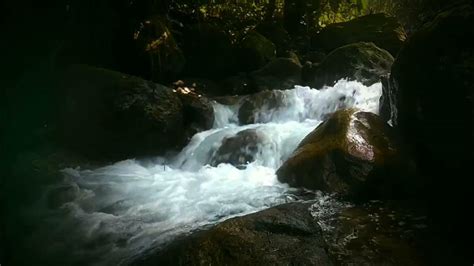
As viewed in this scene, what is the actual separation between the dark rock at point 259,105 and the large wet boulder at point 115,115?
189 cm

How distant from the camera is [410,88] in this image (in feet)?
17.4

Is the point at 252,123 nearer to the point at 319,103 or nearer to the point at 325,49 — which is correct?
the point at 319,103

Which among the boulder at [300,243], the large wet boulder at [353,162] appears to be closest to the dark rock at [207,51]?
the large wet boulder at [353,162]

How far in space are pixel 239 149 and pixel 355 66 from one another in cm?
483

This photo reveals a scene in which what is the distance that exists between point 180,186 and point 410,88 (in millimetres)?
3856

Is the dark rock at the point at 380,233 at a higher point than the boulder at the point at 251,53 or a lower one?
lower

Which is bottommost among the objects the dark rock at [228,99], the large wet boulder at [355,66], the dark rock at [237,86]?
the dark rock at [228,99]

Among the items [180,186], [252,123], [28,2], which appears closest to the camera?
[28,2]

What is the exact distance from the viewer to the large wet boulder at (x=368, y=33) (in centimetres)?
1295

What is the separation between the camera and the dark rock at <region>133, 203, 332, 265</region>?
339 cm

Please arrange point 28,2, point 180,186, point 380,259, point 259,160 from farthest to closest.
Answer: point 259,160 < point 180,186 < point 28,2 < point 380,259

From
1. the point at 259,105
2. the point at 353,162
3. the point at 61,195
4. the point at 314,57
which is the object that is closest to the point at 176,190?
the point at 61,195

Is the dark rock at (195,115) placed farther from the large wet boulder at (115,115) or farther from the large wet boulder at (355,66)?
the large wet boulder at (355,66)

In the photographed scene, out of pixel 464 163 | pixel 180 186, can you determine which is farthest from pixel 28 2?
pixel 464 163
